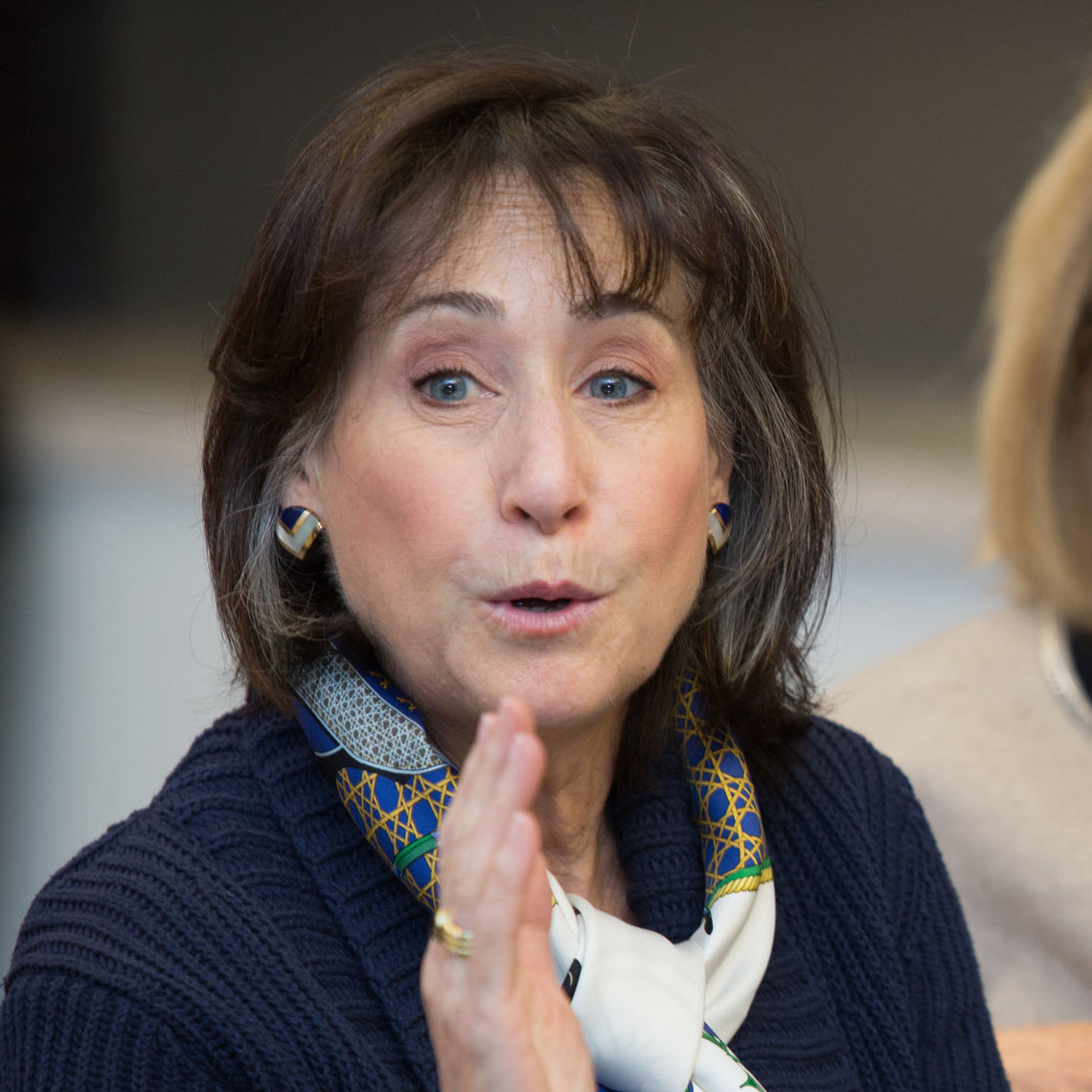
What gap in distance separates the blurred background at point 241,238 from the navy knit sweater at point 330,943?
2023 millimetres

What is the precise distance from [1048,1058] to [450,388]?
Answer: 3.56 ft

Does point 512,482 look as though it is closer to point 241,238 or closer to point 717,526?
point 717,526

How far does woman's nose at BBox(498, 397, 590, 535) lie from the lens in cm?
117

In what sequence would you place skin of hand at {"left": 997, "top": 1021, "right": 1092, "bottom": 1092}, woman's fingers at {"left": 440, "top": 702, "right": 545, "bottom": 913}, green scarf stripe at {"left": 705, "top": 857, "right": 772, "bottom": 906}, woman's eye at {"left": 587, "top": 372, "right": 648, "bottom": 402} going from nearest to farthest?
woman's fingers at {"left": 440, "top": 702, "right": 545, "bottom": 913} → woman's eye at {"left": 587, "top": 372, "right": 648, "bottom": 402} → green scarf stripe at {"left": 705, "top": 857, "right": 772, "bottom": 906} → skin of hand at {"left": 997, "top": 1021, "right": 1092, "bottom": 1092}

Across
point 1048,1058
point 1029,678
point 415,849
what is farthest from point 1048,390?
point 415,849

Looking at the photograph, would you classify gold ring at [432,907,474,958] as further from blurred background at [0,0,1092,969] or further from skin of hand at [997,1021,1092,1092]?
blurred background at [0,0,1092,969]

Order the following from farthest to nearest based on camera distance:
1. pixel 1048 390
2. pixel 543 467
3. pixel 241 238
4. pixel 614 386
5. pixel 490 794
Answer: pixel 241 238, pixel 1048 390, pixel 614 386, pixel 543 467, pixel 490 794

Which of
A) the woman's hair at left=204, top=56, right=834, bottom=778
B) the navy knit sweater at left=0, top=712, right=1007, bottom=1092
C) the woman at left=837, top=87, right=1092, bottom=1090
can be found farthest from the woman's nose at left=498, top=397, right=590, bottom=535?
the woman at left=837, top=87, right=1092, bottom=1090

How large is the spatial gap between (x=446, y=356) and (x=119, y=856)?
1.53ft

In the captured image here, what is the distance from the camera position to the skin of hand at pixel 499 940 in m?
0.89

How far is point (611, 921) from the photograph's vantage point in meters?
1.27

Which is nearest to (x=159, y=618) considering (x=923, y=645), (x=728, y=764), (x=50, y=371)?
(x=50, y=371)

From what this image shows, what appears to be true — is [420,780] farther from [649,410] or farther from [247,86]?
[247,86]

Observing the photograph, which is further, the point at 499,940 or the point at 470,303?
the point at 470,303
